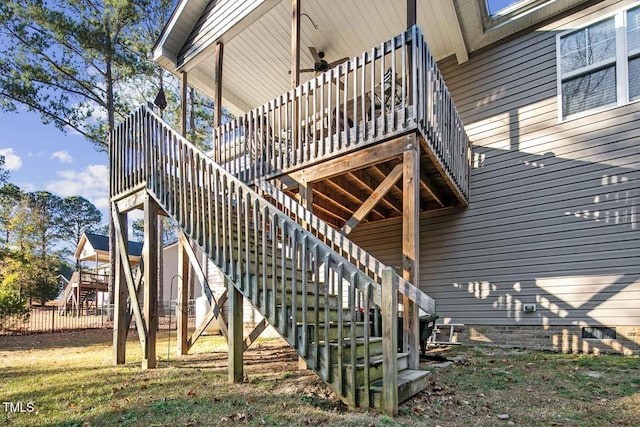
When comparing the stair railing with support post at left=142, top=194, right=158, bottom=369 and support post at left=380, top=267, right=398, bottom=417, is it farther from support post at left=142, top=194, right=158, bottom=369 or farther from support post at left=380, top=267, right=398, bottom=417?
support post at left=142, top=194, right=158, bottom=369

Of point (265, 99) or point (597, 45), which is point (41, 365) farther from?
point (597, 45)

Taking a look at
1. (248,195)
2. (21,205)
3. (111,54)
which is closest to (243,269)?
(248,195)

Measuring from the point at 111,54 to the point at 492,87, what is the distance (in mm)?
12421

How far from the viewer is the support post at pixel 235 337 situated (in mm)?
4082

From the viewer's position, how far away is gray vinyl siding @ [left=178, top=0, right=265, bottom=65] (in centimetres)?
679

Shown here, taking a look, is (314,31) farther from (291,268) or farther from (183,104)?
(291,268)

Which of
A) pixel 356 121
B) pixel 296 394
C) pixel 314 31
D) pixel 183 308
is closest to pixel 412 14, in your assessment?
pixel 356 121

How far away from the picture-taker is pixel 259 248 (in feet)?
16.7

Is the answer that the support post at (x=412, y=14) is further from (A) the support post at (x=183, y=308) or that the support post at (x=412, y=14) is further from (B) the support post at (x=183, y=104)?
(B) the support post at (x=183, y=104)

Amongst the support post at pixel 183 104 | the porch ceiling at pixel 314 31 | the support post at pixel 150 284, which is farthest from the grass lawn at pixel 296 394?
the porch ceiling at pixel 314 31

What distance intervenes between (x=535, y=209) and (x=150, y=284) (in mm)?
6167

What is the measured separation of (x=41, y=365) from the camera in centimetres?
550

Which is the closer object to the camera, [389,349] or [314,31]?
[389,349]

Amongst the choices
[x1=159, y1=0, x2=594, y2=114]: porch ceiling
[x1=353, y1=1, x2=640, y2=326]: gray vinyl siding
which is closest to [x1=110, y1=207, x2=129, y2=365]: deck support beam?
[x1=159, y1=0, x2=594, y2=114]: porch ceiling
